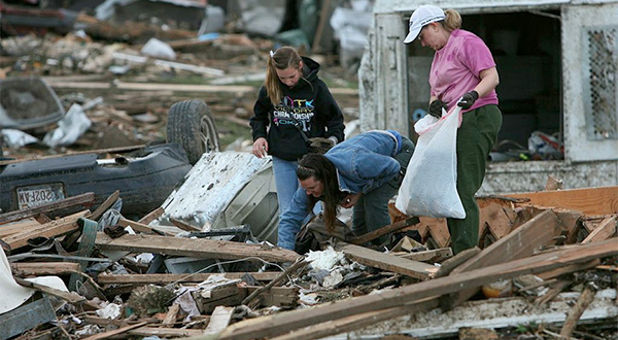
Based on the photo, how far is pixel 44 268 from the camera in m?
6.61

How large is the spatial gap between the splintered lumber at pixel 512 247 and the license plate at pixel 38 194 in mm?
4823

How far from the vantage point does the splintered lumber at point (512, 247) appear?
17.7 feet

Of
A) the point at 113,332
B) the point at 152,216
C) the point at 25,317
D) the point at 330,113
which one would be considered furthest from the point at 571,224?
the point at 25,317

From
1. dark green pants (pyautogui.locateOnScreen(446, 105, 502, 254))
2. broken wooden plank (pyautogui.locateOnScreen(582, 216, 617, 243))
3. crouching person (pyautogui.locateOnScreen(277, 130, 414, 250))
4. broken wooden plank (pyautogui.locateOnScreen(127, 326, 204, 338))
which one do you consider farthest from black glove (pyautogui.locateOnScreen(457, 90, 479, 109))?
broken wooden plank (pyautogui.locateOnScreen(127, 326, 204, 338))

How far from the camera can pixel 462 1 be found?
998 centimetres

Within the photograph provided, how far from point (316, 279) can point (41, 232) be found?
226 cm

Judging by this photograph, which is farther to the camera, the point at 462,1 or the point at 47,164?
the point at 462,1

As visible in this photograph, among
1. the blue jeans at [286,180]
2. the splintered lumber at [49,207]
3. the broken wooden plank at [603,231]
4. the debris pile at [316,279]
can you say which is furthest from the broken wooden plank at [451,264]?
Result: the splintered lumber at [49,207]

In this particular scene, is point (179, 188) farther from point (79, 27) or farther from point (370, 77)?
point (79, 27)

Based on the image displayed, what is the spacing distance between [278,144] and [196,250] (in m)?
1.46

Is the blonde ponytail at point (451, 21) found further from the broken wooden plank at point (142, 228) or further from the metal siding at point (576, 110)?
the metal siding at point (576, 110)

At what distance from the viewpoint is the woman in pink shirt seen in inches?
247

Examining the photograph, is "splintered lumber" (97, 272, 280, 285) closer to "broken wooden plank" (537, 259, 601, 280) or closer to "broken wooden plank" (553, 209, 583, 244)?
"broken wooden plank" (537, 259, 601, 280)

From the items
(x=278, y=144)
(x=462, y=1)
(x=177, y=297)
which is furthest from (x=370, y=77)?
(x=177, y=297)
